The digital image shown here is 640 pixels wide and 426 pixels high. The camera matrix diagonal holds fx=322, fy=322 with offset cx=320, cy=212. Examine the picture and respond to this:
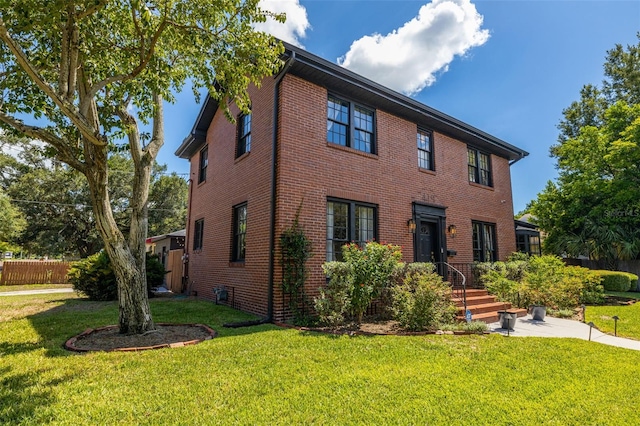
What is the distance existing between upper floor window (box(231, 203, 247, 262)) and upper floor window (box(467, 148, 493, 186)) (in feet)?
28.3

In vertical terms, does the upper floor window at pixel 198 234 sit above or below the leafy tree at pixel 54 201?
below

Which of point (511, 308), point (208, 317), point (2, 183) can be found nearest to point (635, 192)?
point (511, 308)

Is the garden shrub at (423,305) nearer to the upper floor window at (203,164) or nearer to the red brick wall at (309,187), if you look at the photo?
the red brick wall at (309,187)

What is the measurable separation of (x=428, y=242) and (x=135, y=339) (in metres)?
8.43

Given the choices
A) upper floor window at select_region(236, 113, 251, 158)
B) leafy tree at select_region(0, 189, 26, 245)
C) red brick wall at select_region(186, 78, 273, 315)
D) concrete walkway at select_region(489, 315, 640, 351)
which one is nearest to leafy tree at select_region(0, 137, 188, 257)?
leafy tree at select_region(0, 189, 26, 245)

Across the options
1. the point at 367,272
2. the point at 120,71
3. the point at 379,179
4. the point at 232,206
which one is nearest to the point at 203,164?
the point at 232,206

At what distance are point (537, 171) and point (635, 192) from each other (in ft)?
52.3

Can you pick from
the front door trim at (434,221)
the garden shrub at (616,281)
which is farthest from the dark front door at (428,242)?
the garden shrub at (616,281)

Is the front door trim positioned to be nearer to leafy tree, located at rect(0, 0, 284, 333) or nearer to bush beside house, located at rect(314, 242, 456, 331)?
bush beside house, located at rect(314, 242, 456, 331)

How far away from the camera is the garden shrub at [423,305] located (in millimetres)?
6426

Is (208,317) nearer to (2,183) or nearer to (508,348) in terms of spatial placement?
(508,348)

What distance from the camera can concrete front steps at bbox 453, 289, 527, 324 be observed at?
7.65 m

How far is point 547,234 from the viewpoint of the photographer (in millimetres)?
19344

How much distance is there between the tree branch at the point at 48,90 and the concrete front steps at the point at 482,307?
782 cm
